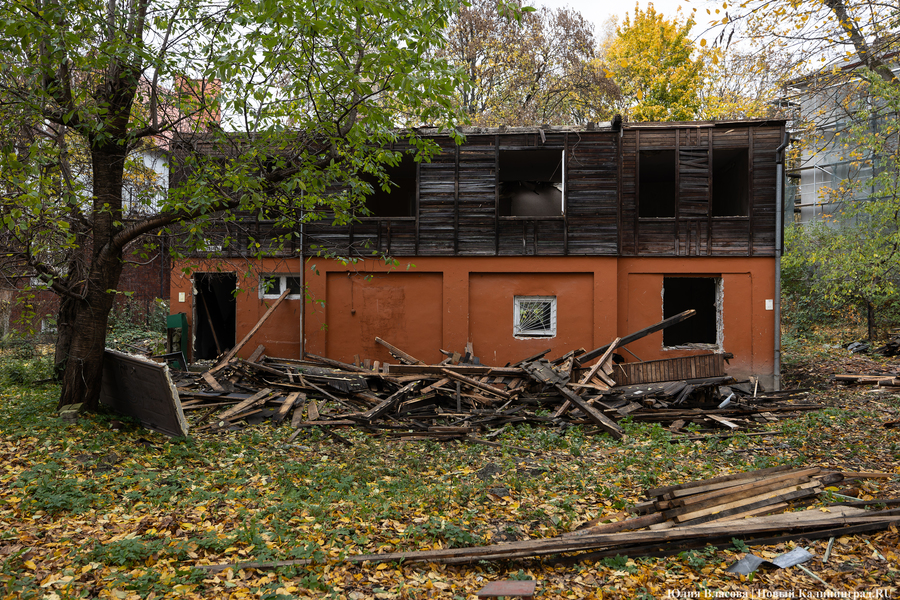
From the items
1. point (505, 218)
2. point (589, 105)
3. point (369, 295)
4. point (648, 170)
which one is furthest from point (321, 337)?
point (589, 105)

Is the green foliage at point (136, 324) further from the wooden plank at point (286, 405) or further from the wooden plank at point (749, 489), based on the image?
the wooden plank at point (749, 489)

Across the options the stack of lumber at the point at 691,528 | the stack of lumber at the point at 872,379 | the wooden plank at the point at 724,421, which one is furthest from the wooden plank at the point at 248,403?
the stack of lumber at the point at 872,379

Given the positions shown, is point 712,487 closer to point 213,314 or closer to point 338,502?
point 338,502

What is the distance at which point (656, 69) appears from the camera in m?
24.7

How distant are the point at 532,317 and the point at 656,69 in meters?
17.0

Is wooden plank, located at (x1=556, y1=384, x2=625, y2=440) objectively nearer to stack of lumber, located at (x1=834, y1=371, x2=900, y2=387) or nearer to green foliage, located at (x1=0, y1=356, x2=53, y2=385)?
stack of lumber, located at (x1=834, y1=371, x2=900, y2=387)

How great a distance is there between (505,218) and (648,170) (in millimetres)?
5723

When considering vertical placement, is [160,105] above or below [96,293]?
above

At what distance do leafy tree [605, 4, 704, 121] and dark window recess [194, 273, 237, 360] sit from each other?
19092mm

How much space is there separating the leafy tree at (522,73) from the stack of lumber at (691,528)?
20290 mm

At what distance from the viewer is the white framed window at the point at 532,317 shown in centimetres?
1416

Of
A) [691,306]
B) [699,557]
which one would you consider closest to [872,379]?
[691,306]

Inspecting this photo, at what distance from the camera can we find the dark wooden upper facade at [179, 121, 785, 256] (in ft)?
45.2

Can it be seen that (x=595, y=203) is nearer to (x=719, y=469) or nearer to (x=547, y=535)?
(x=719, y=469)
